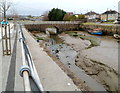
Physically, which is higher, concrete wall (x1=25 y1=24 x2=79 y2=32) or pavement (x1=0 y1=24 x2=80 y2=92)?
concrete wall (x1=25 y1=24 x2=79 y2=32)

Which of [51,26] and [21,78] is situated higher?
[51,26]

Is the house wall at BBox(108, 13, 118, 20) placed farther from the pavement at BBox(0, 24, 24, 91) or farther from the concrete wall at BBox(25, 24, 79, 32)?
the pavement at BBox(0, 24, 24, 91)

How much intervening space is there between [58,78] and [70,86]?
0.78 metres

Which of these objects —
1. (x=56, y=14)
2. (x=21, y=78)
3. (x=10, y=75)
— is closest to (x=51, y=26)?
(x=56, y=14)

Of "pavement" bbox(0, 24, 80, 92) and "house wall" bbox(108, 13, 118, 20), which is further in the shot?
"house wall" bbox(108, 13, 118, 20)

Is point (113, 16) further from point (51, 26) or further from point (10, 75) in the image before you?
point (10, 75)

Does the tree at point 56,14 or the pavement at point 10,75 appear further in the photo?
the tree at point 56,14

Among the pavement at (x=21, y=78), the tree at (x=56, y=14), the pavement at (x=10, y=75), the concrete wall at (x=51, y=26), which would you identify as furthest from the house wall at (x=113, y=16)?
the pavement at (x=10, y=75)

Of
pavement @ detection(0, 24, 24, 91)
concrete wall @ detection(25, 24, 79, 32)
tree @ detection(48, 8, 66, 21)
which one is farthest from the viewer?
tree @ detection(48, 8, 66, 21)

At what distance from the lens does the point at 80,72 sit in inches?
360

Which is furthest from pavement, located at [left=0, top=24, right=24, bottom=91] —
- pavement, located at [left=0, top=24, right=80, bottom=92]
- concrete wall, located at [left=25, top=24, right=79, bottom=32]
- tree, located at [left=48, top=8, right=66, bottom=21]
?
tree, located at [left=48, top=8, right=66, bottom=21]

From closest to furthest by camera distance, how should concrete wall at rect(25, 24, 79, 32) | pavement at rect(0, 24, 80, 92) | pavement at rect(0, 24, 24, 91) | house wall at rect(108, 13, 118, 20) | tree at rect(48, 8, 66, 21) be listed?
pavement at rect(0, 24, 24, 91), pavement at rect(0, 24, 80, 92), concrete wall at rect(25, 24, 79, 32), tree at rect(48, 8, 66, 21), house wall at rect(108, 13, 118, 20)

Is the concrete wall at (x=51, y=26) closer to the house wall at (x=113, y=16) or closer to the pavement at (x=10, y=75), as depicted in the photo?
the house wall at (x=113, y=16)

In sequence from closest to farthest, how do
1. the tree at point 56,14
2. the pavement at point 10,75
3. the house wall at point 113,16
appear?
the pavement at point 10,75
the tree at point 56,14
the house wall at point 113,16
